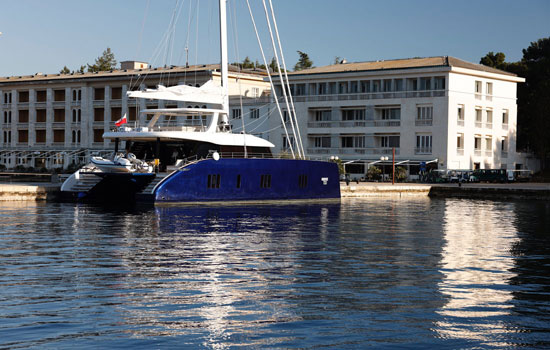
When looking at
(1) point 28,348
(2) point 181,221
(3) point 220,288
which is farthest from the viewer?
(2) point 181,221

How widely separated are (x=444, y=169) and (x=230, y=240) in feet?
172

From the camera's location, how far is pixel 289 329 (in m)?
11.5

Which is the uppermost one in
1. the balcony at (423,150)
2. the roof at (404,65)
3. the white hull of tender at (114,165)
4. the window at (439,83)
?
the roof at (404,65)

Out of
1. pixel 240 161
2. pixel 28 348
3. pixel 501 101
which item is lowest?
pixel 28 348

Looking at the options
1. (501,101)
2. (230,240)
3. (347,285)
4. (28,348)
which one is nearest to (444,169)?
(501,101)

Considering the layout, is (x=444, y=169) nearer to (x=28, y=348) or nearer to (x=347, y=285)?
(x=347, y=285)

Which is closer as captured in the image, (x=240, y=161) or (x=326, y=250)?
(x=326, y=250)

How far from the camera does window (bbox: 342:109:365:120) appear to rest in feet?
260

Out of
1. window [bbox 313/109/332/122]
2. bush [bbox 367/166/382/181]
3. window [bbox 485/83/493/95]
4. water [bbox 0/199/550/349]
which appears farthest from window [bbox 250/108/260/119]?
water [bbox 0/199/550/349]

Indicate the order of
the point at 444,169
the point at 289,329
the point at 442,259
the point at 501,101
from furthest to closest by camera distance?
the point at 501,101
the point at 444,169
the point at 442,259
the point at 289,329

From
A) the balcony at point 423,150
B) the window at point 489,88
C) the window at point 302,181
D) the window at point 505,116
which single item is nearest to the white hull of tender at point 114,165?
the window at point 302,181

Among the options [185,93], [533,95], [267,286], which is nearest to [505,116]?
[533,95]

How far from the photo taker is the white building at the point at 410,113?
74.1 m

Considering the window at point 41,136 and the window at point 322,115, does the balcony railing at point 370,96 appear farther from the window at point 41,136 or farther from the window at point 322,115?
the window at point 41,136
